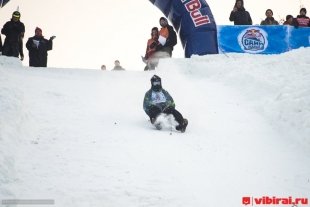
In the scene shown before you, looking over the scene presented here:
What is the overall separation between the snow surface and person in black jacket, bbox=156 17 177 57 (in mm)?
2116

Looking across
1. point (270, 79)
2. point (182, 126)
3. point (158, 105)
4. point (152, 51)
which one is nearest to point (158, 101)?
point (158, 105)

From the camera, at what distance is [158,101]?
8.57m

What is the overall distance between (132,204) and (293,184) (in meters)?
2.49

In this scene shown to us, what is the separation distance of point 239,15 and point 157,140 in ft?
26.6

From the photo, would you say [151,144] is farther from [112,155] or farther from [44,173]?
[44,173]

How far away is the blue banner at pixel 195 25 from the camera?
13.9 m

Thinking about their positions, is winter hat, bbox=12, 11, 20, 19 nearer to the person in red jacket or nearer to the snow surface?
the snow surface

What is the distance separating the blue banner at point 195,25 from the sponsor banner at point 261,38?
32 centimetres

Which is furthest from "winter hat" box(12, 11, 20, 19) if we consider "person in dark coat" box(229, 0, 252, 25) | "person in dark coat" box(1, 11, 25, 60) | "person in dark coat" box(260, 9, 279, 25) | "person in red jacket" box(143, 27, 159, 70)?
"person in dark coat" box(260, 9, 279, 25)

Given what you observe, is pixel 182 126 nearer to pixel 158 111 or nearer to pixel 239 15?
pixel 158 111

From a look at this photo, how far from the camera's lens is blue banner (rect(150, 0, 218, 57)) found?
13883 millimetres

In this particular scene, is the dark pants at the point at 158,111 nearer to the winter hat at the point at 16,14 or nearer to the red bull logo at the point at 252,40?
the red bull logo at the point at 252,40

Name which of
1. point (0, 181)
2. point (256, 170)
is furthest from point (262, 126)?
point (0, 181)

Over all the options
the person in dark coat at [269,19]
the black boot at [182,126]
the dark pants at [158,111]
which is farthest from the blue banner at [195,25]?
the black boot at [182,126]
